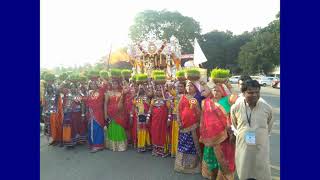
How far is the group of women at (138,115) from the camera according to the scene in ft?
16.0

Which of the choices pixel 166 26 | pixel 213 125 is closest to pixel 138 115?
pixel 213 125

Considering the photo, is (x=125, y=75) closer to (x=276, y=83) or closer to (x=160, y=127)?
(x=160, y=127)

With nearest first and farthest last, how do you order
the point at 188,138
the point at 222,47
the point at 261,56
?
the point at 188,138 → the point at 261,56 → the point at 222,47

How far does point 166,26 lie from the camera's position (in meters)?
44.3

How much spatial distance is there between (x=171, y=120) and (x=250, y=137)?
8.56ft

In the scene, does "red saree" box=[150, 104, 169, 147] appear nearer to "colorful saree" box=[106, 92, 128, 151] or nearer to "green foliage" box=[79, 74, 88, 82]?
"colorful saree" box=[106, 92, 128, 151]

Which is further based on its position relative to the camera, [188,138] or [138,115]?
[138,115]

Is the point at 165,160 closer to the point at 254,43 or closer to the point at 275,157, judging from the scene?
the point at 275,157

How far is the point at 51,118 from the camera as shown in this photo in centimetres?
744

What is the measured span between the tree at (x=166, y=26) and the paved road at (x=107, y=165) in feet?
115

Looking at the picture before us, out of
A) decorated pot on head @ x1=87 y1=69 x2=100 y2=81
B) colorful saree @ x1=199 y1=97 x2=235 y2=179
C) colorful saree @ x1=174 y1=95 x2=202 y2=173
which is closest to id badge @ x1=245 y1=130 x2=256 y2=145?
colorful saree @ x1=199 y1=97 x2=235 y2=179

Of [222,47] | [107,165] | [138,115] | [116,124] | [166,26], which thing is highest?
[166,26]

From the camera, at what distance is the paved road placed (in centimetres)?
525

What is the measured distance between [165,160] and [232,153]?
196cm
